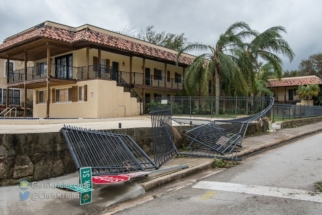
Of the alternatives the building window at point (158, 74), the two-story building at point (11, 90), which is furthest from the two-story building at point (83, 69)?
the two-story building at point (11, 90)

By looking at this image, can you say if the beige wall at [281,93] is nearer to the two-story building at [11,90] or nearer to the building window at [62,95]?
the building window at [62,95]

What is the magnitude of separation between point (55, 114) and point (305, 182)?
21.4 metres

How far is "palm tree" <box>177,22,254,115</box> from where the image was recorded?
70.7ft

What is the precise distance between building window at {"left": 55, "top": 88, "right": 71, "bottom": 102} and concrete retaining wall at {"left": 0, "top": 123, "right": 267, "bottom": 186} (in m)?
17.9

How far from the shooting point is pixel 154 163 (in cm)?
679

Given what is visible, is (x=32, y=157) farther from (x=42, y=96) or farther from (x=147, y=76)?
(x=147, y=76)

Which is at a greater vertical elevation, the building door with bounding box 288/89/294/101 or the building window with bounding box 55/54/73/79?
the building window with bounding box 55/54/73/79

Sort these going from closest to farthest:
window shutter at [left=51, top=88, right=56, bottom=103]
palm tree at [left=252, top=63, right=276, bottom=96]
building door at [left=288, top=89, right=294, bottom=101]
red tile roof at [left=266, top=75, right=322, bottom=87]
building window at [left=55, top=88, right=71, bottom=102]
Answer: building window at [left=55, top=88, right=71, bottom=102]
window shutter at [left=51, top=88, right=56, bottom=103]
palm tree at [left=252, top=63, right=276, bottom=96]
red tile roof at [left=266, top=75, right=322, bottom=87]
building door at [left=288, top=89, right=294, bottom=101]

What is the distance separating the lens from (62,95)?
24.0 m

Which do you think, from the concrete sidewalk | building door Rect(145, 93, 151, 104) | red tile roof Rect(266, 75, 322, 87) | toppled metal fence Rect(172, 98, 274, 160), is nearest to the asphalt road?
the concrete sidewalk

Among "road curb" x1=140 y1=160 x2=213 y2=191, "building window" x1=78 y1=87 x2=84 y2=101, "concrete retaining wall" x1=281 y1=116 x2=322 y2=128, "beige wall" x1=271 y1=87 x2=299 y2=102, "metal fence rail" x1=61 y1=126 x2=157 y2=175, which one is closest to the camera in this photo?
"road curb" x1=140 y1=160 x2=213 y2=191

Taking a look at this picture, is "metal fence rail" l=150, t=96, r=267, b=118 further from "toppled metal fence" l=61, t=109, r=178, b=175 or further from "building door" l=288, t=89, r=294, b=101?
"building door" l=288, t=89, r=294, b=101

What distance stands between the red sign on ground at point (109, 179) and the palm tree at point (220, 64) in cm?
1696

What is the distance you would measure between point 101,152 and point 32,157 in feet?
4.39
